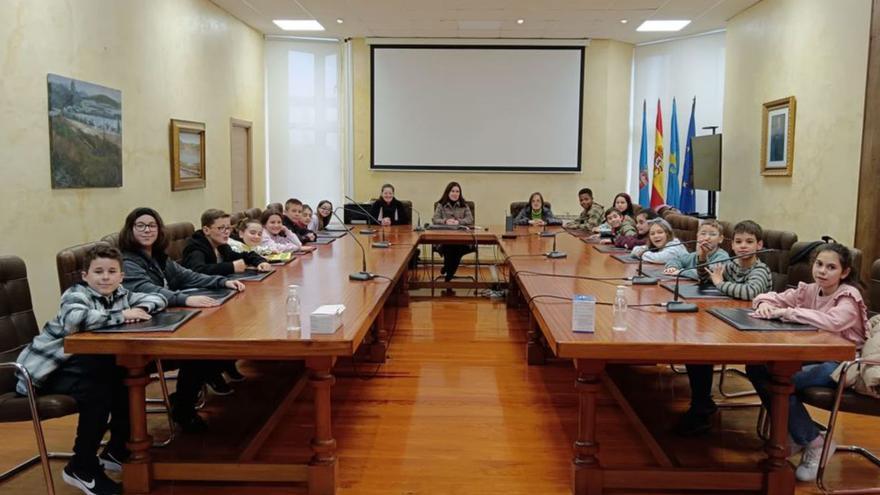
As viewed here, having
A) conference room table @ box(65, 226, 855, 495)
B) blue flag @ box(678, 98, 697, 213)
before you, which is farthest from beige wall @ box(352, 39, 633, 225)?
conference room table @ box(65, 226, 855, 495)

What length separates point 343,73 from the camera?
895 centimetres

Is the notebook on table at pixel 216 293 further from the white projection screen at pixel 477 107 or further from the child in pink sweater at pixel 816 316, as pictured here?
the white projection screen at pixel 477 107

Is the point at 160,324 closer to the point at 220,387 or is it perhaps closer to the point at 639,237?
the point at 220,387

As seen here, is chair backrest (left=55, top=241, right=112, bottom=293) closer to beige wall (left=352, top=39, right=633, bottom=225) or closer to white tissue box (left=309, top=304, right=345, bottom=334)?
white tissue box (left=309, top=304, right=345, bottom=334)

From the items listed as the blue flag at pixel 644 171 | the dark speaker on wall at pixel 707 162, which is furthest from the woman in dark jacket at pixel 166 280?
the blue flag at pixel 644 171

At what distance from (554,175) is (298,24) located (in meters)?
3.71

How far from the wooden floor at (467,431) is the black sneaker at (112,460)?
16 centimetres

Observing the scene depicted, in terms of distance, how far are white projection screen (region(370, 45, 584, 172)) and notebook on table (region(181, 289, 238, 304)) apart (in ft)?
19.8

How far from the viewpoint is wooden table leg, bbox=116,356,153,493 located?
245 centimetres

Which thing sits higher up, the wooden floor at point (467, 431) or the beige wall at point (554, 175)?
the beige wall at point (554, 175)

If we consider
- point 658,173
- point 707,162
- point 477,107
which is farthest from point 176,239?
point 658,173

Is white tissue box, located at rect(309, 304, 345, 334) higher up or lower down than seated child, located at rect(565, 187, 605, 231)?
lower down

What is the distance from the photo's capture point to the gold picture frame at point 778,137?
6051 mm

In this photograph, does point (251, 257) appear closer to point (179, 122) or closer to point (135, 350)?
point (135, 350)
